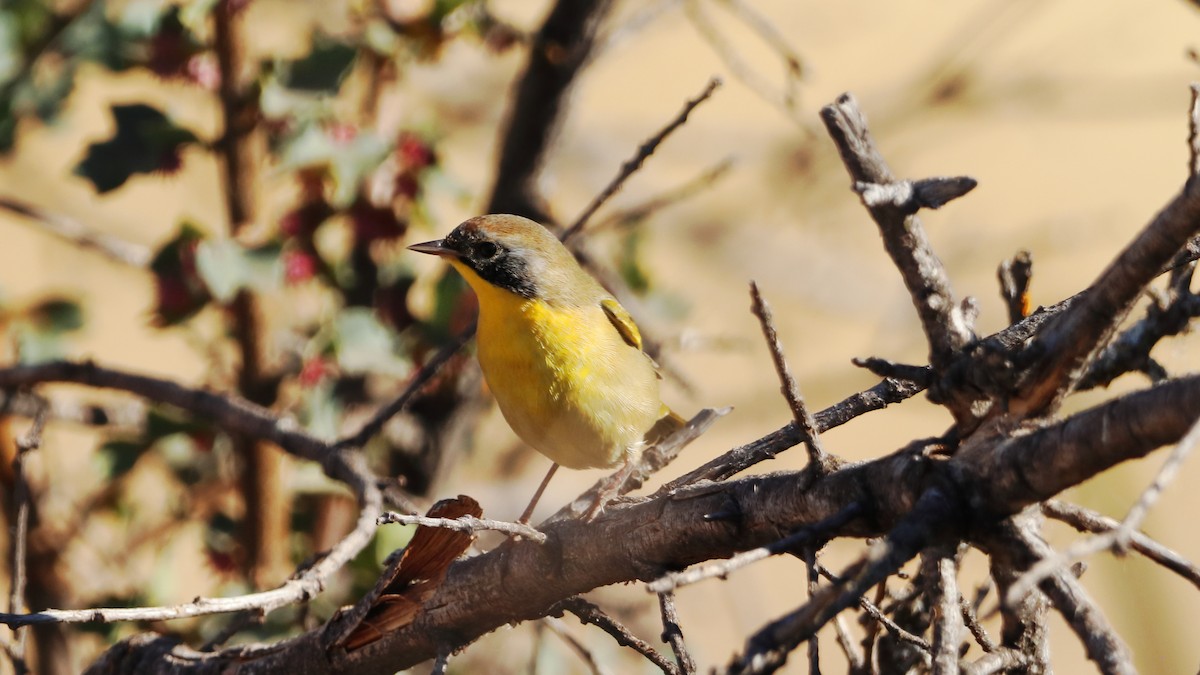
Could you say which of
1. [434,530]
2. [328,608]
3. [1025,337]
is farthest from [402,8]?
[1025,337]

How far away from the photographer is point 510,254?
8.98ft

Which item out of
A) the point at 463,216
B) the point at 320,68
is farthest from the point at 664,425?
the point at 463,216

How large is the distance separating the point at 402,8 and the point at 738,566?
2.46 metres

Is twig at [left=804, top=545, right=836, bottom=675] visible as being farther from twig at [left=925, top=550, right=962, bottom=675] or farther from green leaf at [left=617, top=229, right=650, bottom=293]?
green leaf at [left=617, top=229, right=650, bottom=293]

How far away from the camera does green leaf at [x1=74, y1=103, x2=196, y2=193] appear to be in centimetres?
288

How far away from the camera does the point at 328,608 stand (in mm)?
2781

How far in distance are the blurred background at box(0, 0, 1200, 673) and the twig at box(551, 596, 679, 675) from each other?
80cm

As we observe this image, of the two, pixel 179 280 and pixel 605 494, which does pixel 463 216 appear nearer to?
pixel 179 280

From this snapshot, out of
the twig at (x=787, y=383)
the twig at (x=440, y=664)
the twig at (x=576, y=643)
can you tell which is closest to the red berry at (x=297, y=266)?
the twig at (x=576, y=643)

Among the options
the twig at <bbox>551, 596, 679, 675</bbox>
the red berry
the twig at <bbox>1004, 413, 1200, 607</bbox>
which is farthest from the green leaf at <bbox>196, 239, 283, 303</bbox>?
the twig at <bbox>1004, 413, 1200, 607</bbox>

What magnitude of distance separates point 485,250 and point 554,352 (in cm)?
36

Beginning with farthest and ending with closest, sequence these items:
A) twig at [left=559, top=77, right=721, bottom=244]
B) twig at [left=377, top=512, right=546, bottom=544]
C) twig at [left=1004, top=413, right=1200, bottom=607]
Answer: twig at [left=559, top=77, right=721, bottom=244], twig at [left=377, top=512, right=546, bottom=544], twig at [left=1004, top=413, right=1200, bottom=607]

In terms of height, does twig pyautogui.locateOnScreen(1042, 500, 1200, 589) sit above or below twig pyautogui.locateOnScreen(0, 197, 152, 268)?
below

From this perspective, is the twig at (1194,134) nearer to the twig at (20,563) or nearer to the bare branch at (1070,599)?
the bare branch at (1070,599)
